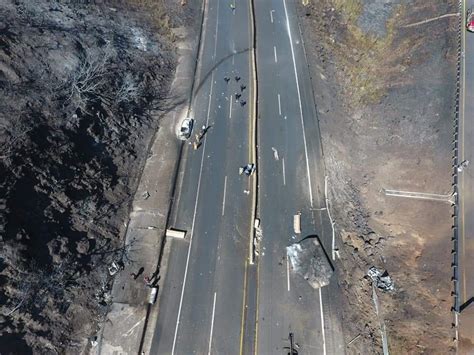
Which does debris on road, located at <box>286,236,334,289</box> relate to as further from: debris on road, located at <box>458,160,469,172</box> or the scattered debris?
debris on road, located at <box>458,160,469,172</box>

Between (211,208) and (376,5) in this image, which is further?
(376,5)

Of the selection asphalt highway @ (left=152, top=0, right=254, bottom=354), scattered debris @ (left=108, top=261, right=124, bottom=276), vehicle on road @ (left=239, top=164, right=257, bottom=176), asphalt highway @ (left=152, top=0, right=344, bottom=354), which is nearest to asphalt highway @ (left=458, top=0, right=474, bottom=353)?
asphalt highway @ (left=152, top=0, right=344, bottom=354)

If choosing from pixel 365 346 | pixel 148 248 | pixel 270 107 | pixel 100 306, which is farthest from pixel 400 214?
pixel 100 306

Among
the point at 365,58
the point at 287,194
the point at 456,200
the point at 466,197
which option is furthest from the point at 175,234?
the point at 365,58

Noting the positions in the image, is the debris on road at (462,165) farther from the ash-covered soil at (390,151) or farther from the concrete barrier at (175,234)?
the concrete barrier at (175,234)

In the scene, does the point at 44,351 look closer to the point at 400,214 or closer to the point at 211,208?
the point at 211,208

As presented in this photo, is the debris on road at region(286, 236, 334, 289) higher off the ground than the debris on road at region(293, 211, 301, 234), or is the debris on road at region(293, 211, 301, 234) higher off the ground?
the debris on road at region(293, 211, 301, 234)

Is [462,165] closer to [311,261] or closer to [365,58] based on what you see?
[311,261]
